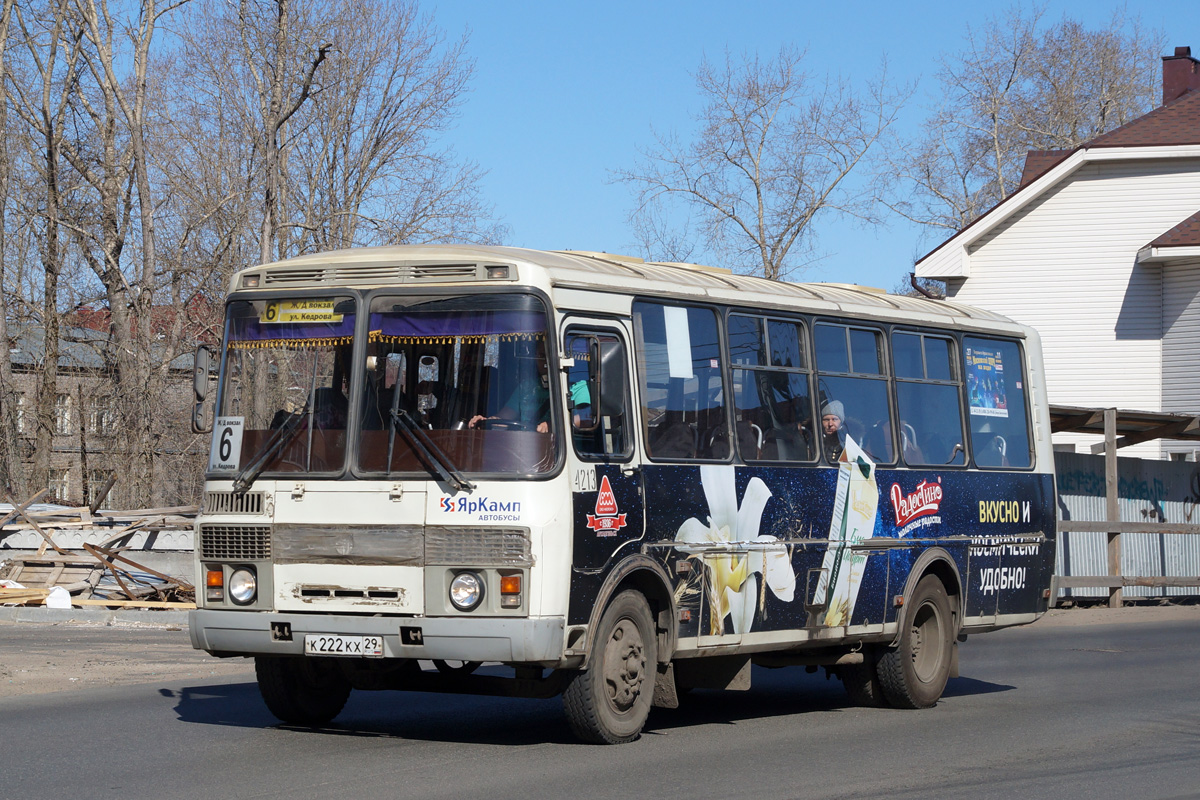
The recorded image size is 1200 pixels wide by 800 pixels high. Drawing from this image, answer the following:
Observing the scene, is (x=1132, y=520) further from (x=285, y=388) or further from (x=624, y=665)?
(x=285, y=388)

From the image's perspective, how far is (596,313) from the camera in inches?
375

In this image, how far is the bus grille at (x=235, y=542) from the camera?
9266 mm

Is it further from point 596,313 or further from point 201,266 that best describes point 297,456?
point 201,266

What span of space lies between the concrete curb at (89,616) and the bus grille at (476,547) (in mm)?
12208

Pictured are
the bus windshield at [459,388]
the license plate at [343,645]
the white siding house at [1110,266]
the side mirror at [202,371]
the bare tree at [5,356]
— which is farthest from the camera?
the bare tree at [5,356]

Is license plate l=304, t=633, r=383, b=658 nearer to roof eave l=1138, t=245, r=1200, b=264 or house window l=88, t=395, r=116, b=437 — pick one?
roof eave l=1138, t=245, r=1200, b=264

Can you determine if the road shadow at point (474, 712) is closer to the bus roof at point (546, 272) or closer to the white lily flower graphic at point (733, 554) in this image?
the white lily flower graphic at point (733, 554)

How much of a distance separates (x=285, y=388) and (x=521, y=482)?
5.97 ft

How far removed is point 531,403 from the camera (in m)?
9.00

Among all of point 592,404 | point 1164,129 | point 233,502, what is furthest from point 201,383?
point 1164,129

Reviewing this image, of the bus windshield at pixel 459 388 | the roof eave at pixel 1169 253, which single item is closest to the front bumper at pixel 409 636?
the bus windshield at pixel 459 388

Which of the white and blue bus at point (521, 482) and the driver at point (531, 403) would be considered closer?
the white and blue bus at point (521, 482)

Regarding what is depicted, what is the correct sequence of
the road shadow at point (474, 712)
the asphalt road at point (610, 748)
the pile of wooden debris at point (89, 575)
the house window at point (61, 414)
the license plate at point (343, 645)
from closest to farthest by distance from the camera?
the asphalt road at point (610, 748), the license plate at point (343, 645), the road shadow at point (474, 712), the pile of wooden debris at point (89, 575), the house window at point (61, 414)

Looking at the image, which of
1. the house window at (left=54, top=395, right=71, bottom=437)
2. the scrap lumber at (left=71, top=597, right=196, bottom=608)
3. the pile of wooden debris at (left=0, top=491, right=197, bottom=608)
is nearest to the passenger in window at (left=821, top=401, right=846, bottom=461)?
the scrap lumber at (left=71, top=597, right=196, bottom=608)
